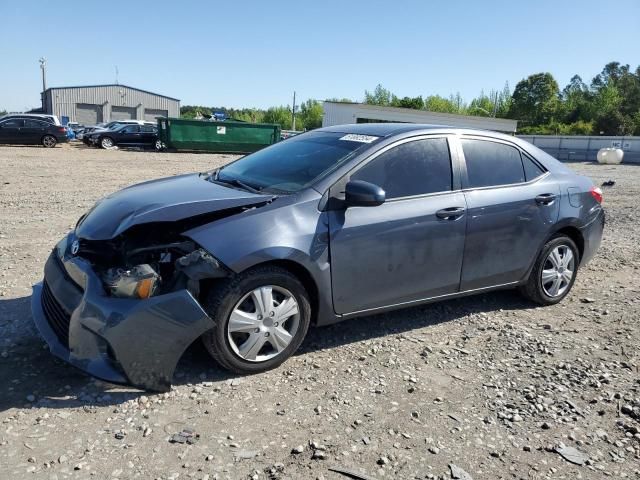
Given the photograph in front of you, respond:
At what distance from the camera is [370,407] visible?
312 cm

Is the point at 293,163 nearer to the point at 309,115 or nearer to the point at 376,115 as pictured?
the point at 376,115

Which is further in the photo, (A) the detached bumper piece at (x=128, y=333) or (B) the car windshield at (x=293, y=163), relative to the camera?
(B) the car windshield at (x=293, y=163)

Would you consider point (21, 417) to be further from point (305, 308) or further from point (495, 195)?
point (495, 195)

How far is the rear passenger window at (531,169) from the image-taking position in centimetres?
466

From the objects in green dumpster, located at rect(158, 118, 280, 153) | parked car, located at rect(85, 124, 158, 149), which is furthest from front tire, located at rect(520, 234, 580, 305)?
parked car, located at rect(85, 124, 158, 149)

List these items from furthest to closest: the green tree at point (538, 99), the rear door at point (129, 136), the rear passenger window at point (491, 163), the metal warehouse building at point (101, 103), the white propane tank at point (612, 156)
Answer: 1. the green tree at point (538, 99)
2. the metal warehouse building at point (101, 103)
3. the white propane tank at point (612, 156)
4. the rear door at point (129, 136)
5. the rear passenger window at point (491, 163)

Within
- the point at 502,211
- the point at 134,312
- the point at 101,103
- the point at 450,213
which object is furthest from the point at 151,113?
the point at 134,312

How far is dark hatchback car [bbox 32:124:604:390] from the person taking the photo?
3.02 m

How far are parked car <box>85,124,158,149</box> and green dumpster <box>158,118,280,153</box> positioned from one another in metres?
0.86

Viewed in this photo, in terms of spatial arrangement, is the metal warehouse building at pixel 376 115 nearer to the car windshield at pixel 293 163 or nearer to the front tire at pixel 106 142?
the front tire at pixel 106 142

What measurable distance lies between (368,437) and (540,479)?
88 cm

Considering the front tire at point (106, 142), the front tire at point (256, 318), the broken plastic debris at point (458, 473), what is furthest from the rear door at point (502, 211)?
the front tire at point (106, 142)

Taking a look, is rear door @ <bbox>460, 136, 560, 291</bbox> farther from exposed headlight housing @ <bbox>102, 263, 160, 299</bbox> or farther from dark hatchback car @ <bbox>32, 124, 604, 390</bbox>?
exposed headlight housing @ <bbox>102, 263, 160, 299</bbox>

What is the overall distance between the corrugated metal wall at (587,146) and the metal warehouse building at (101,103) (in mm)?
50892
